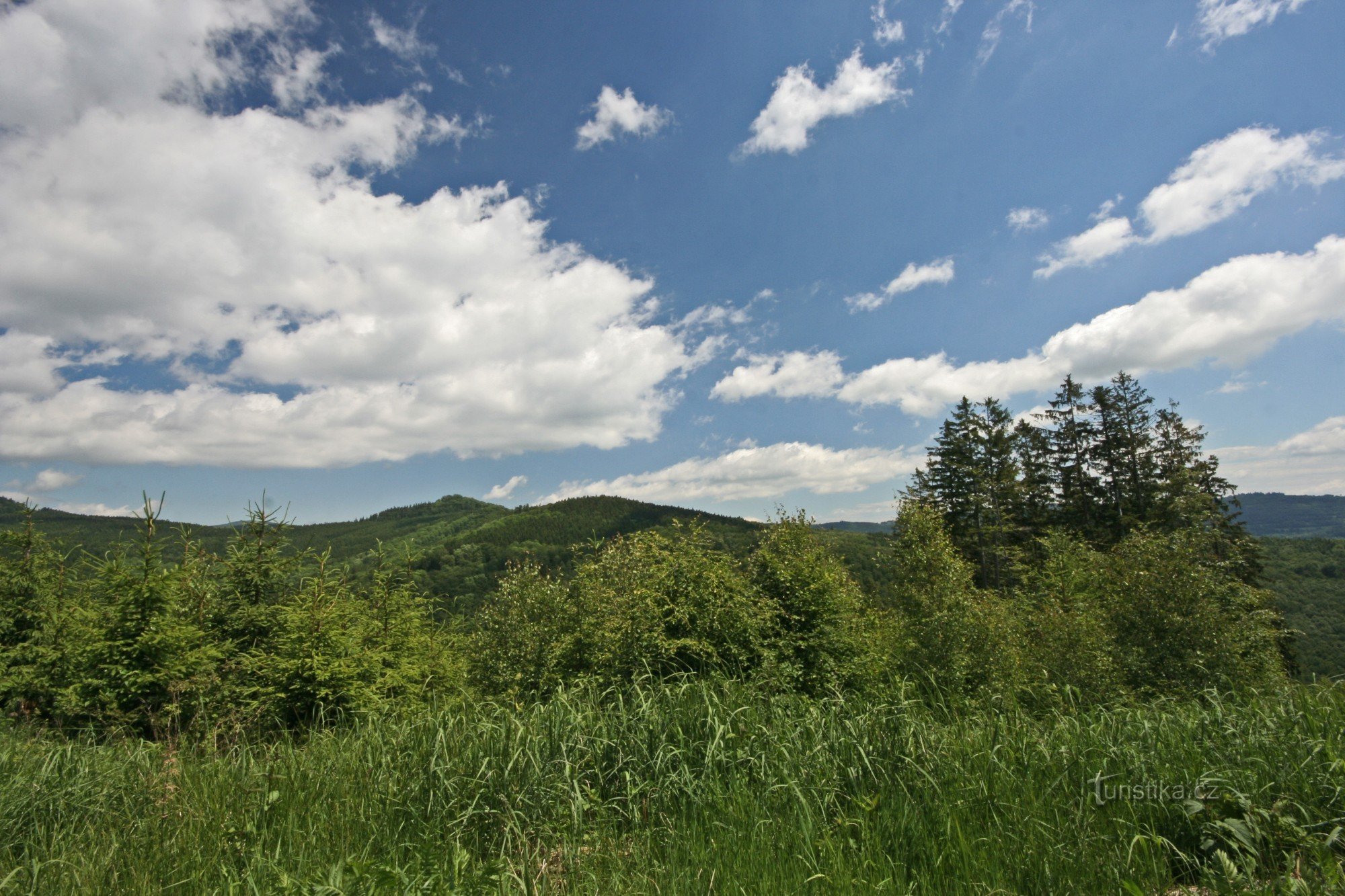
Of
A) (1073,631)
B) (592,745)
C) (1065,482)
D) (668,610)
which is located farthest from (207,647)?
(1065,482)

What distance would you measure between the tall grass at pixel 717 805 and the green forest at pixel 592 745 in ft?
0.08

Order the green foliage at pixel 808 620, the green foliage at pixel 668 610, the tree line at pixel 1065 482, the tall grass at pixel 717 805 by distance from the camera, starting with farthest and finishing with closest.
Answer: the tree line at pixel 1065 482 → the green foliage at pixel 808 620 → the green foliage at pixel 668 610 → the tall grass at pixel 717 805

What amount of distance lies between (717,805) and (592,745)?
1.09 m

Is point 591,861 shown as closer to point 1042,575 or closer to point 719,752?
point 719,752

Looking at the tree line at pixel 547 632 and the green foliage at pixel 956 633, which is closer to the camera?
the tree line at pixel 547 632

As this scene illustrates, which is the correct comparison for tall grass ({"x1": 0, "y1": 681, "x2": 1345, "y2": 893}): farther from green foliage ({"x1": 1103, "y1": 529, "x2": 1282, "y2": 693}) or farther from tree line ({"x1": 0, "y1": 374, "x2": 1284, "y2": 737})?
green foliage ({"x1": 1103, "y1": 529, "x2": 1282, "y2": 693})

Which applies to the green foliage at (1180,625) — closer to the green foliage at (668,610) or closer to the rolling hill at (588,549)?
the rolling hill at (588,549)

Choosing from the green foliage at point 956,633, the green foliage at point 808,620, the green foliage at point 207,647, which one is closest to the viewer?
the green foliage at point 207,647

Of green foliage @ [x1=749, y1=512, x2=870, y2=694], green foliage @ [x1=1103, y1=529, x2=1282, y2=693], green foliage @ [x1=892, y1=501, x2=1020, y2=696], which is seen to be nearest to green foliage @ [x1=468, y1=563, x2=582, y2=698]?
green foliage @ [x1=749, y1=512, x2=870, y2=694]

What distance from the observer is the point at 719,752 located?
409 centimetres

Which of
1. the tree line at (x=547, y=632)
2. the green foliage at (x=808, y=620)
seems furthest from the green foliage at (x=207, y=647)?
the green foliage at (x=808, y=620)

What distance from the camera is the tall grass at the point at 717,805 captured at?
2.85 metres

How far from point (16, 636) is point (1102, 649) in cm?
2365

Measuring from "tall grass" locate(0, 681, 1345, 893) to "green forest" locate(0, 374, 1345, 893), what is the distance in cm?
2
